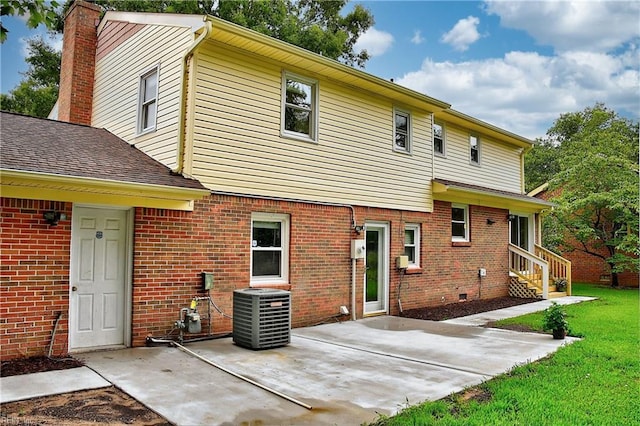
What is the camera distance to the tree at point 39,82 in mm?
18969

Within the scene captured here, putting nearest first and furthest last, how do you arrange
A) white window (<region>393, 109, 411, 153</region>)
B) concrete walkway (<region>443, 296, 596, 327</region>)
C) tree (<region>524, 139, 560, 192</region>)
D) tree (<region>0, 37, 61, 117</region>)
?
concrete walkway (<region>443, 296, 596, 327</region>), white window (<region>393, 109, 411, 153</region>), tree (<region>0, 37, 61, 117</region>), tree (<region>524, 139, 560, 192</region>)

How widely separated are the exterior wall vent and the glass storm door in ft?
13.1

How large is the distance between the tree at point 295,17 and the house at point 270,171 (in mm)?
7807

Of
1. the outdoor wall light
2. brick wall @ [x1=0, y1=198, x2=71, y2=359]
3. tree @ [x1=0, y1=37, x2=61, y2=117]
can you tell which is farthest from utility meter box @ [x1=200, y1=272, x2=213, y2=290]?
tree @ [x1=0, y1=37, x2=61, y2=117]

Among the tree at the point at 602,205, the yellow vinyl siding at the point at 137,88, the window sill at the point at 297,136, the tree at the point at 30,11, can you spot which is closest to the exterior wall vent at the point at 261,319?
the yellow vinyl siding at the point at 137,88

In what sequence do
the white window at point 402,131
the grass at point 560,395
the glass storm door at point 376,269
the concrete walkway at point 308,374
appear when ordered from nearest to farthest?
1. the grass at point 560,395
2. the concrete walkway at point 308,374
3. the glass storm door at point 376,269
4. the white window at point 402,131

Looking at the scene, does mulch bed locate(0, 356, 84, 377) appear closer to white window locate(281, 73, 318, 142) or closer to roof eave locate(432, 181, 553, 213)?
white window locate(281, 73, 318, 142)

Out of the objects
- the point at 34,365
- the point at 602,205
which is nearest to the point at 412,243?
the point at 34,365

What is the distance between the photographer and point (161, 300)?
25.5 feet

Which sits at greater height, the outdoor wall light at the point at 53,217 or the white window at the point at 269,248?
the outdoor wall light at the point at 53,217

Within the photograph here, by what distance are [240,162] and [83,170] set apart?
2784 mm

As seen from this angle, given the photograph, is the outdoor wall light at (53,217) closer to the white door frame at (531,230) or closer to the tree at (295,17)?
the tree at (295,17)

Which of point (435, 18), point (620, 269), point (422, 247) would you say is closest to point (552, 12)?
point (435, 18)

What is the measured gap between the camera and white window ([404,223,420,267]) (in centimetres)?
1273
